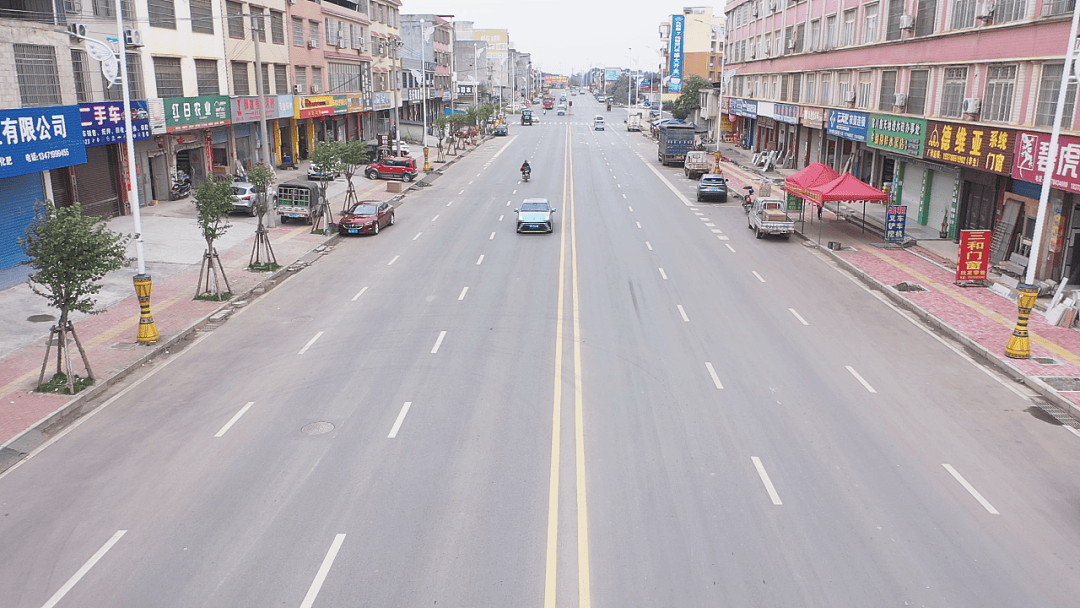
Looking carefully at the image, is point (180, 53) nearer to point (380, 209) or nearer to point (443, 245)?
point (380, 209)

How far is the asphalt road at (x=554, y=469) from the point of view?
9711mm

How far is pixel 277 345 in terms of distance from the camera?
19344mm

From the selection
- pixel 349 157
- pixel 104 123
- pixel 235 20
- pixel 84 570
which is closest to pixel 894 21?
pixel 349 157

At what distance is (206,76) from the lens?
45000 mm

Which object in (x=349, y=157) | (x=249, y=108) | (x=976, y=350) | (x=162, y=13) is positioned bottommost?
(x=976, y=350)

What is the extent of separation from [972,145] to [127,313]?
93.3ft

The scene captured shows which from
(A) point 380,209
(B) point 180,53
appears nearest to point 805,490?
(A) point 380,209

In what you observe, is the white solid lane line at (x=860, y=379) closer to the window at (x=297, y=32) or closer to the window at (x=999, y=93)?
the window at (x=999, y=93)

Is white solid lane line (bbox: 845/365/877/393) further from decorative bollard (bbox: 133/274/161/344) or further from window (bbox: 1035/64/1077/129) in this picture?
decorative bollard (bbox: 133/274/161/344)

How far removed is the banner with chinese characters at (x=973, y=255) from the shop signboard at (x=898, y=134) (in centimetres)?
914

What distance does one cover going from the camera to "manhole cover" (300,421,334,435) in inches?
555

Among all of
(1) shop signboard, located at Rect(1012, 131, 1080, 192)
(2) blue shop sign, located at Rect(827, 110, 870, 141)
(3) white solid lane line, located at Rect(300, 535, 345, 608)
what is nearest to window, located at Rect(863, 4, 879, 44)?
(2) blue shop sign, located at Rect(827, 110, 870, 141)

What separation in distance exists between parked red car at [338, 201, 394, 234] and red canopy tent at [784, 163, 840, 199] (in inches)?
732

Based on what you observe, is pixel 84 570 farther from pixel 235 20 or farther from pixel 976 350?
pixel 235 20
